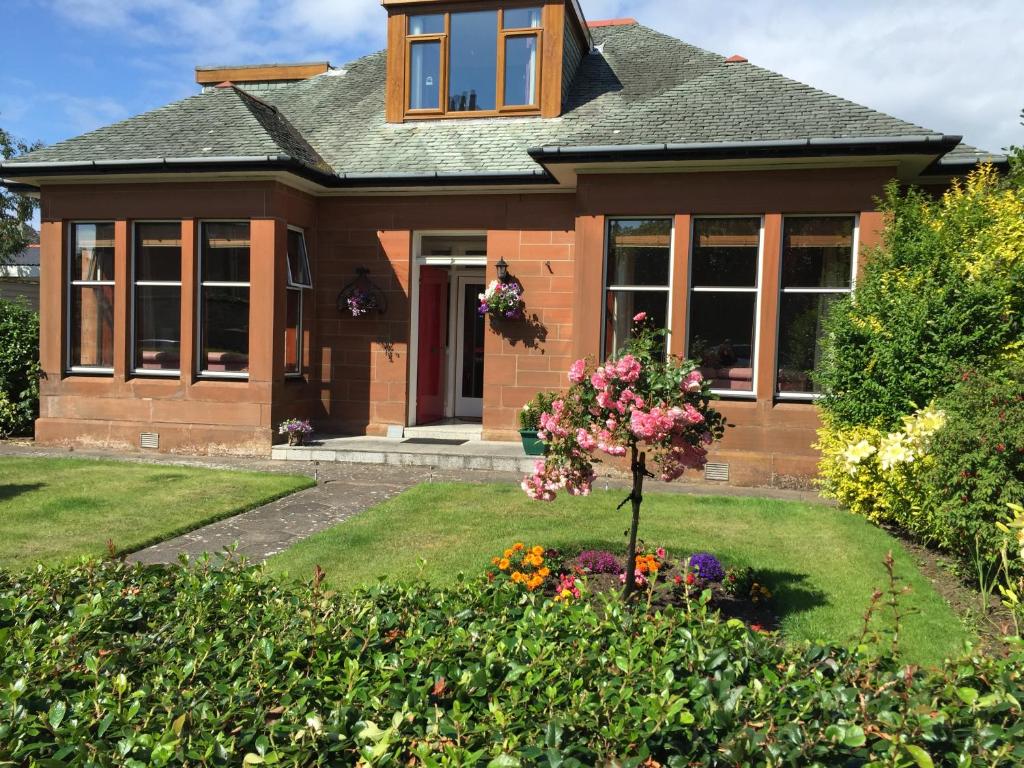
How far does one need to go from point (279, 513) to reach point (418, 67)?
8112 millimetres

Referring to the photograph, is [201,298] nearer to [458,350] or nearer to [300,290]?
[300,290]

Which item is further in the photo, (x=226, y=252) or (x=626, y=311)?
(x=226, y=252)

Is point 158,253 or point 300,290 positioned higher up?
point 158,253

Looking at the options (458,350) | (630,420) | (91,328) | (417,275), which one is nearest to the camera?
(630,420)

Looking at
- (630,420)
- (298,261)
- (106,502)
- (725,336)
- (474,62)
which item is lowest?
(106,502)

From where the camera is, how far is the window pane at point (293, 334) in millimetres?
11438

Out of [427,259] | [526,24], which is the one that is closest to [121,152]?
[427,259]

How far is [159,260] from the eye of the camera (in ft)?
36.3

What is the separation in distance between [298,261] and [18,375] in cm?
478

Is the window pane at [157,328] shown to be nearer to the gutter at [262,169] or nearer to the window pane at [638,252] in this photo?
the gutter at [262,169]

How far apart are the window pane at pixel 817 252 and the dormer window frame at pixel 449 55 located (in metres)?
4.65

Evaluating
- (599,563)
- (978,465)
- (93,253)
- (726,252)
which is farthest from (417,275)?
(978,465)

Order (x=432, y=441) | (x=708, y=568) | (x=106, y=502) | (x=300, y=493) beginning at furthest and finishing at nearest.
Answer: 1. (x=432, y=441)
2. (x=300, y=493)
3. (x=106, y=502)
4. (x=708, y=568)

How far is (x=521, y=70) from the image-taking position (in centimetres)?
1211
